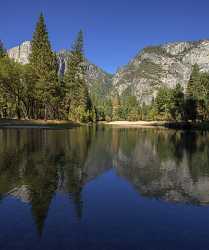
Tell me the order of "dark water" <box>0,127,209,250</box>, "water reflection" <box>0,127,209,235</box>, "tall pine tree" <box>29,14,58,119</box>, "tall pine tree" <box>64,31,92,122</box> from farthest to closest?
1. "tall pine tree" <box>64,31,92,122</box>
2. "tall pine tree" <box>29,14,58,119</box>
3. "water reflection" <box>0,127,209,235</box>
4. "dark water" <box>0,127,209,250</box>

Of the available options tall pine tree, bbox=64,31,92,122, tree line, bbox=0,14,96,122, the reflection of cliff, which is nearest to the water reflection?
the reflection of cliff

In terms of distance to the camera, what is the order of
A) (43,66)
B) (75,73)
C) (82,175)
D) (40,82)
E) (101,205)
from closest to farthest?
1. (101,205)
2. (82,175)
3. (40,82)
4. (43,66)
5. (75,73)

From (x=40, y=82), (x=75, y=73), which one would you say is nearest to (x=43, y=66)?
(x=40, y=82)

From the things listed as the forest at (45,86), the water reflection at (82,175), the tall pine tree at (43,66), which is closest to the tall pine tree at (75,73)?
the forest at (45,86)

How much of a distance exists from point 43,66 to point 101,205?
217 feet

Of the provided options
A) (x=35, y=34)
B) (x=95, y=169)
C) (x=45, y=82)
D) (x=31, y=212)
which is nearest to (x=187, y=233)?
(x=31, y=212)

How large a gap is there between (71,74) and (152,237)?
78.1m

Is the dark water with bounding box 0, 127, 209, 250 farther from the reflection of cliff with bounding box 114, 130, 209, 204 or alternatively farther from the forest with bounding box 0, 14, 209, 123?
the forest with bounding box 0, 14, 209, 123

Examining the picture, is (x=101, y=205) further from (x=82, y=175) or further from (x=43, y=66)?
(x=43, y=66)

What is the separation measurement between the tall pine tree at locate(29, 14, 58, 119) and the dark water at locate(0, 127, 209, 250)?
53996 mm

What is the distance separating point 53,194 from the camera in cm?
1034

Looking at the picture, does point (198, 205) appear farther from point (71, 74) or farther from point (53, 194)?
point (71, 74)

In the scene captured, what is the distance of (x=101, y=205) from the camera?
9469mm

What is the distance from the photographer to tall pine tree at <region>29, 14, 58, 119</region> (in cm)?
6938
